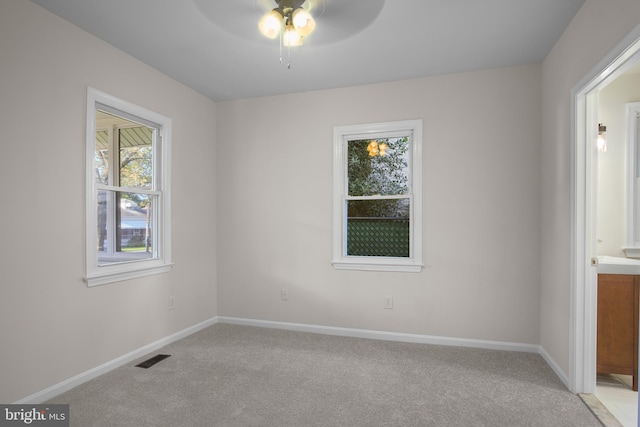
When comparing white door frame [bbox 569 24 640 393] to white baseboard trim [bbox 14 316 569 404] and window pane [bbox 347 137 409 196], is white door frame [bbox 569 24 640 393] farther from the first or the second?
window pane [bbox 347 137 409 196]

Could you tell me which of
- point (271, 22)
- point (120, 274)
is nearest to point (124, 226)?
point (120, 274)

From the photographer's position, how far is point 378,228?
381cm

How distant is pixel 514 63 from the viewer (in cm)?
326

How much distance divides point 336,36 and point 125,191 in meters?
2.23

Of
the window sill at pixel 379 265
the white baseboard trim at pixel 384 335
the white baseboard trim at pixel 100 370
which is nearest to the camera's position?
the white baseboard trim at pixel 100 370

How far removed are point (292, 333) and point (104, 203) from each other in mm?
2247

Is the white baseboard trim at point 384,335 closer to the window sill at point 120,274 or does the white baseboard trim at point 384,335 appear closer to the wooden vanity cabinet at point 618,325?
the wooden vanity cabinet at point 618,325

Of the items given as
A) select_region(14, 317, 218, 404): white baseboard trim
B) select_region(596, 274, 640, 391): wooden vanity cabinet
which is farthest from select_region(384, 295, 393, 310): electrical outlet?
select_region(14, 317, 218, 404): white baseboard trim

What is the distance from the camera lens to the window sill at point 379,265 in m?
3.59

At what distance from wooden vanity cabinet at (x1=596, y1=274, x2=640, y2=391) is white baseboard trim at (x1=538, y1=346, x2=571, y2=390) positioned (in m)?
0.26

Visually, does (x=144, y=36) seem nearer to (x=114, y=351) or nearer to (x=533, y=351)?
(x=114, y=351)

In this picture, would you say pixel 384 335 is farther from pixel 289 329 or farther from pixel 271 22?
pixel 271 22

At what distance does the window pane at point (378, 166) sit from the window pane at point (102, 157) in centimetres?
231

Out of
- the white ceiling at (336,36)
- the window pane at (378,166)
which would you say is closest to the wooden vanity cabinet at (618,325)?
the window pane at (378,166)
